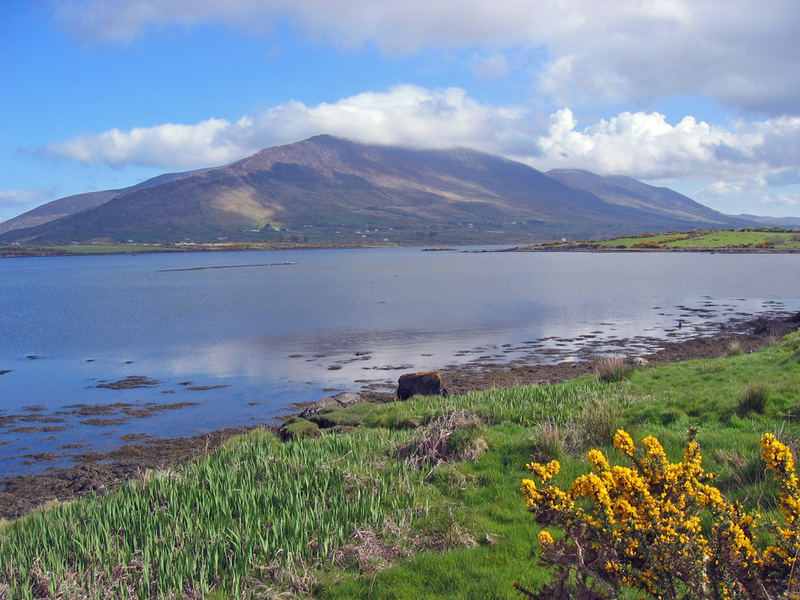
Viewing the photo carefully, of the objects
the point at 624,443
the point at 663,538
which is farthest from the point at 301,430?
the point at 663,538

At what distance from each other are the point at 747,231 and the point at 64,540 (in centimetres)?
17228

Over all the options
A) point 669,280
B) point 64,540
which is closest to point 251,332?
point 64,540

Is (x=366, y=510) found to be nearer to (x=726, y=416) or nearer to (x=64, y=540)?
(x=64, y=540)

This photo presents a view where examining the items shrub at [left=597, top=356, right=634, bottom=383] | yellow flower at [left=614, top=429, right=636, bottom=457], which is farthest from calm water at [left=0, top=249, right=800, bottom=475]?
yellow flower at [left=614, top=429, right=636, bottom=457]

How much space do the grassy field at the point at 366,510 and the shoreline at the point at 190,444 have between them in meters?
2.77

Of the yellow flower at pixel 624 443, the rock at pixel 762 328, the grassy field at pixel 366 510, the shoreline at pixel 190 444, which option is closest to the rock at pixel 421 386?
the shoreline at pixel 190 444

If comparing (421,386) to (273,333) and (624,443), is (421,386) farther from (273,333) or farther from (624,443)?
(273,333)

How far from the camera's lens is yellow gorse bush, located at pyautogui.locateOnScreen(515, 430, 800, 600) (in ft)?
A: 15.7

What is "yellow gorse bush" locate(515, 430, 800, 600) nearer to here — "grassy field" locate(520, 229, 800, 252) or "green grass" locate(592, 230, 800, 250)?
"grassy field" locate(520, 229, 800, 252)

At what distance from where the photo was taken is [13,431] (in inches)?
864

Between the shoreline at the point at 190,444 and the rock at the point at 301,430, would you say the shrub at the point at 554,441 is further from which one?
the rock at the point at 301,430

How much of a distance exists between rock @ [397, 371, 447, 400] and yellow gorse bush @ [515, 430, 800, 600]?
15.4 metres

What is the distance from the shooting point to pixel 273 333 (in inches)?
1724

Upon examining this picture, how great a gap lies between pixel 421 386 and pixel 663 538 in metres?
16.5
